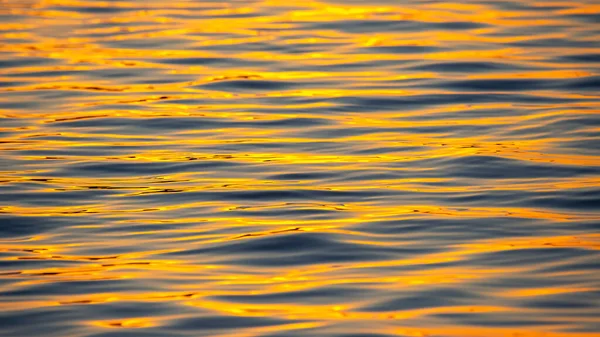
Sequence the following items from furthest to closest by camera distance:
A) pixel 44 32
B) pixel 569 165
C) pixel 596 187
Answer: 1. pixel 44 32
2. pixel 569 165
3. pixel 596 187

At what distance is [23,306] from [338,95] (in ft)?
15.0

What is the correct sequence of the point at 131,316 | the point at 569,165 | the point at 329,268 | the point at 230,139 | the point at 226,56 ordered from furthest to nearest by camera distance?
the point at 226,56 < the point at 230,139 < the point at 569,165 < the point at 329,268 < the point at 131,316

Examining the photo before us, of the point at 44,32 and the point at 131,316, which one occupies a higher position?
the point at 44,32

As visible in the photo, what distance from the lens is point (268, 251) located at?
242 inches

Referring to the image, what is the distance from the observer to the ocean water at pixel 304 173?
17.6ft

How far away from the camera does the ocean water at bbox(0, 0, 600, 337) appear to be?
212 inches

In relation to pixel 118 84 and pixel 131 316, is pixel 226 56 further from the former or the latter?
pixel 131 316

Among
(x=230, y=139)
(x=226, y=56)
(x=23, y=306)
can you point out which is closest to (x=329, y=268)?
(x=23, y=306)

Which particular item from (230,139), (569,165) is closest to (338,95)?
(230,139)

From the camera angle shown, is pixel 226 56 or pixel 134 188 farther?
pixel 226 56

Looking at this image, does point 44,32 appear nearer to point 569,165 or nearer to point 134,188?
point 134,188

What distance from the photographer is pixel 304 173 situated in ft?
25.0

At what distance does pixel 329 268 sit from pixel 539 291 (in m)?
1.00

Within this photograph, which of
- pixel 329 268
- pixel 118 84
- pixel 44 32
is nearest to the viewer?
pixel 329 268
